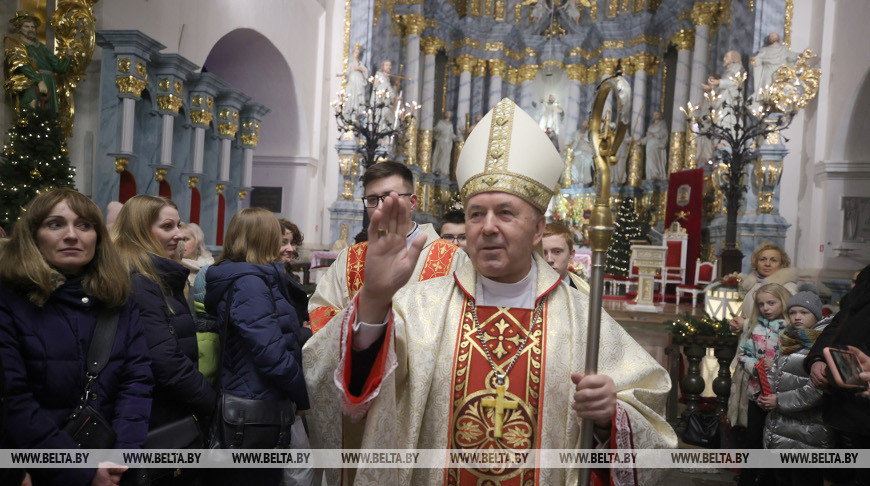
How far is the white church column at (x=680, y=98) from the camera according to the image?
1850 cm

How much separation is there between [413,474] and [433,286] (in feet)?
2.12

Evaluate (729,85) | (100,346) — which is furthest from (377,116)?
(100,346)

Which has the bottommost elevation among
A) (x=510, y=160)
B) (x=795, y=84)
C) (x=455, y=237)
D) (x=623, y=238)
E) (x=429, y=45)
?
(x=455, y=237)

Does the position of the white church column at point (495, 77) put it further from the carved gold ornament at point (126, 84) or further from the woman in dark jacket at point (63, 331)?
the woman in dark jacket at point (63, 331)

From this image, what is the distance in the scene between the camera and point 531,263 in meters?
2.40

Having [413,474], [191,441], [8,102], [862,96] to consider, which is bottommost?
[191,441]

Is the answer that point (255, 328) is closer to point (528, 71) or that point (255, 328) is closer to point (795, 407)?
point (795, 407)

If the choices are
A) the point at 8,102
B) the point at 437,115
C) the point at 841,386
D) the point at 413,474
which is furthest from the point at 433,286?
the point at 437,115

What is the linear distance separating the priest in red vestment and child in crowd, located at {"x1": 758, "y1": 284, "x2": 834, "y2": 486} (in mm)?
1970

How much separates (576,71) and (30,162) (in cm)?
1852

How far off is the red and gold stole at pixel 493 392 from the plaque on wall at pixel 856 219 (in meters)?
12.1

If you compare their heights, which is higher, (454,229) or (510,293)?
(454,229)

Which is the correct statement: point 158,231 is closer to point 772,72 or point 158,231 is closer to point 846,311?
point 846,311

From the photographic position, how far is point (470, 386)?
7.30ft
